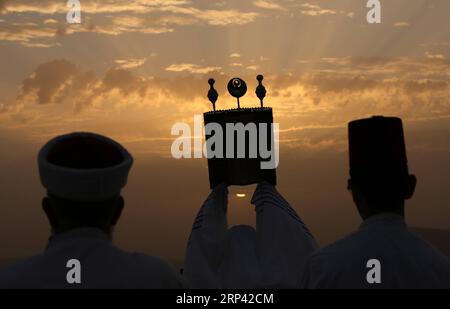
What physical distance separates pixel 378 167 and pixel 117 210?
2.21 meters

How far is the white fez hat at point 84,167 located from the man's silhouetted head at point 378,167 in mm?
1871

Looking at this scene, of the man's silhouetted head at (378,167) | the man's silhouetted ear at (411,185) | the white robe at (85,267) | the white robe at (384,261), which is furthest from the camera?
the man's silhouetted ear at (411,185)

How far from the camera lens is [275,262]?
7762 millimetres

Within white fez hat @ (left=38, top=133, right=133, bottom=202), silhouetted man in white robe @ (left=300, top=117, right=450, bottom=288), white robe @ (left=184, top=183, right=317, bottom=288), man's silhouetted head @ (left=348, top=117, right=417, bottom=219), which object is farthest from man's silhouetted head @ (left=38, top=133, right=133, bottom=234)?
white robe @ (left=184, top=183, right=317, bottom=288)

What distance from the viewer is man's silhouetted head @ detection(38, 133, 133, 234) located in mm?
4676

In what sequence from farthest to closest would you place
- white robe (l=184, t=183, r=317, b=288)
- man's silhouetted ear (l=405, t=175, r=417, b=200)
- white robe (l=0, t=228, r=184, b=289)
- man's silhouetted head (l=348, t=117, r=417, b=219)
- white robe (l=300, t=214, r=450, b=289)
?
white robe (l=184, t=183, r=317, b=288)
man's silhouetted ear (l=405, t=175, r=417, b=200)
man's silhouetted head (l=348, t=117, r=417, b=219)
white robe (l=300, t=214, r=450, b=289)
white robe (l=0, t=228, r=184, b=289)

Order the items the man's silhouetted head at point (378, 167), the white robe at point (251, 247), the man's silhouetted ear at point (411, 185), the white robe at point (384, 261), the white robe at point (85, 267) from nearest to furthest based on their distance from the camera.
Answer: the white robe at point (85, 267) < the white robe at point (384, 261) < the man's silhouetted head at point (378, 167) < the man's silhouetted ear at point (411, 185) < the white robe at point (251, 247)

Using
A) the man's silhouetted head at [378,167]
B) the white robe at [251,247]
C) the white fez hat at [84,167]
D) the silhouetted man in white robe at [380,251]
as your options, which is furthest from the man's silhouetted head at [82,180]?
the white robe at [251,247]

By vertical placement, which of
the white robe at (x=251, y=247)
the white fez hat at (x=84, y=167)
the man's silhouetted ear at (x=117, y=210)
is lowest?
the white robe at (x=251, y=247)

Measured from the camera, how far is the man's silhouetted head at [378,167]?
5590 millimetres

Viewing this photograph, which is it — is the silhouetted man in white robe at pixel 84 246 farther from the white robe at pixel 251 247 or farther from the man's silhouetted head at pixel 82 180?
the white robe at pixel 251 247

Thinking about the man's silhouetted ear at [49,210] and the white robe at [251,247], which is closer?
the man's silhouetted ear at [49,210]

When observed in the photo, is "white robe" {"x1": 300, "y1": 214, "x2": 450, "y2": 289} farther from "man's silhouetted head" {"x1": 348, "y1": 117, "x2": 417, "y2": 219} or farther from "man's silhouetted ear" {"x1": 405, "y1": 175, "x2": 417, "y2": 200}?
"man's silhouetted ear" {"x1": 405, "y1": 175, "x2": 417, "y2": 200}
